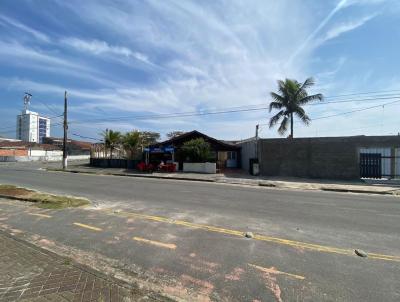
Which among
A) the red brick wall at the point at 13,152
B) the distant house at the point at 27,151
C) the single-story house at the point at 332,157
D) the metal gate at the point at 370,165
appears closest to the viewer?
the single-story house at the point at 332,157

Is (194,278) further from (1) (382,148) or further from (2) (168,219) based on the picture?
(1) (382,148)

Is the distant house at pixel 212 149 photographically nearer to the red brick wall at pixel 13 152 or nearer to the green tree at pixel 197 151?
the green tree at pixel 197 151

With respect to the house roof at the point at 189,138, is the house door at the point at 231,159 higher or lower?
lower

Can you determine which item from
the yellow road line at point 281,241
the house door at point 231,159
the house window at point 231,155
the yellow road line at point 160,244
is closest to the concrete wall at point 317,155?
the house door at point 231,159

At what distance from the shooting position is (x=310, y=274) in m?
5.09

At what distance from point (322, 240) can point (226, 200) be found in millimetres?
6232

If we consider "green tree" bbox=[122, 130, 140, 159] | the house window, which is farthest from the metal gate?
"green tree" bbox=[122, 130, 140, 159]

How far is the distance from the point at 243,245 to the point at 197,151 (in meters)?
23.9

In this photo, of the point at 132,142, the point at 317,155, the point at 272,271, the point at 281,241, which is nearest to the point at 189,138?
the point at 132,142

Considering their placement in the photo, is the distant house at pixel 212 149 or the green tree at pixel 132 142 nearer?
the distant house at pixel 212 149

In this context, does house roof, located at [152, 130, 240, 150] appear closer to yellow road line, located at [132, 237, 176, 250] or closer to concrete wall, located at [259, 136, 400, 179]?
concrete wall, located at [259, 136, 400, 179]

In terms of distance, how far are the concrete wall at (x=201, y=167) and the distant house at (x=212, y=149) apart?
1.44 metres

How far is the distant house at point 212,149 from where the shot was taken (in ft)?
113

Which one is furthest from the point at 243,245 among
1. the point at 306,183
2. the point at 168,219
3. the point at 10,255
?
the point at 306,183
